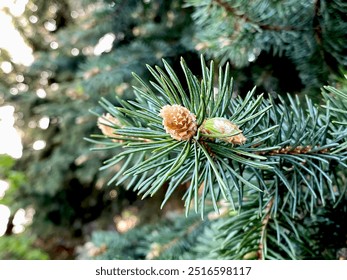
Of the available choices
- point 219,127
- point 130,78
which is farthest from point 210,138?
point 130,78

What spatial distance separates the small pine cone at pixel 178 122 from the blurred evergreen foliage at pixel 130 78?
9 centimetres

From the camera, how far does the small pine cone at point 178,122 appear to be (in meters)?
0.20

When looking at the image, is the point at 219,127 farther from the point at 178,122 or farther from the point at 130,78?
the point at 130,78

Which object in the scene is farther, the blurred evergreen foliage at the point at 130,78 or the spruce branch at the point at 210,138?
the blurred evergreen foliage at the point at 130,78

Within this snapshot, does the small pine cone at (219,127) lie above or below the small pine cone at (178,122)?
below

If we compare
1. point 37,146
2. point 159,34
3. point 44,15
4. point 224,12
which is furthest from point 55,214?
point 224,12

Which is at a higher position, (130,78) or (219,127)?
(219,127)

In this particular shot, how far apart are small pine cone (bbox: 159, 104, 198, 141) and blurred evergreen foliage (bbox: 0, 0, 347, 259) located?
0.09m

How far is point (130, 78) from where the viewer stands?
88 cm

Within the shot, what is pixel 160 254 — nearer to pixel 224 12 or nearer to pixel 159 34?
pixel 224 12

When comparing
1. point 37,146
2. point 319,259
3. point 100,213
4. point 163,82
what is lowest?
point 100,213

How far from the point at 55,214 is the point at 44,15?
2.44 feet

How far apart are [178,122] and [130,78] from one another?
705 mm

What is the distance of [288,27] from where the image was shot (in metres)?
0.39
